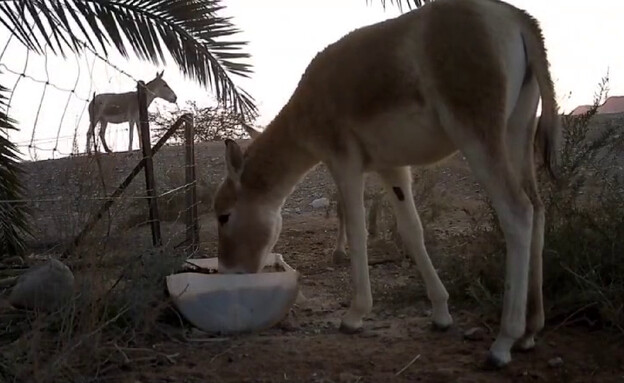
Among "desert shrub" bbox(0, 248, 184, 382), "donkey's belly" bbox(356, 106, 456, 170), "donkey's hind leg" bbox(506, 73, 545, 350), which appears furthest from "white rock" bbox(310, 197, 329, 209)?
"donkey's hind leg" bbox(506, 73, 545, 350)

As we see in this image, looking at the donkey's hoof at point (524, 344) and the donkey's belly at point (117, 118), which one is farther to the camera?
the donkey's belly at point (117, 118)

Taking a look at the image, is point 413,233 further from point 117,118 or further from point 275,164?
point 117,118

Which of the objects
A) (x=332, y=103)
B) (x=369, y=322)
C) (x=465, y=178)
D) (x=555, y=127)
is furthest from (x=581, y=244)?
(x=465, y=178)

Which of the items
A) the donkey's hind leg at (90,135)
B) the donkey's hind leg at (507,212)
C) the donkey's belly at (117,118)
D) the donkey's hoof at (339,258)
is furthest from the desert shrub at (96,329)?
the donkey's belly at (117,118)

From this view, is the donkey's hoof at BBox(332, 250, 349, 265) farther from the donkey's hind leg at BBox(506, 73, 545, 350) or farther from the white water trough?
the donkey's hind leg at BBox(506, 73, 545, 350)

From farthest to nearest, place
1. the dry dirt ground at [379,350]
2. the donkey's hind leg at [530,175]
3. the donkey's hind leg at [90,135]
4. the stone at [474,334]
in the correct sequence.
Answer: the stone at [474,334] < the donkey's hind leg at [90,135] < the donkey's hind leg at [530,175] < the dry dirt ground at [379,350]

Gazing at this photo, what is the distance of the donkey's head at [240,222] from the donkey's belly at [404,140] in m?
0.94

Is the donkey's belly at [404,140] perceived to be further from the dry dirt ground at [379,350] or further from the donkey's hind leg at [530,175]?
the dry dirt ground at [379,350]

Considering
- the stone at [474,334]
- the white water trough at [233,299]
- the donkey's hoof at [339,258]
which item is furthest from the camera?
the donkey's hoof at [339,258]

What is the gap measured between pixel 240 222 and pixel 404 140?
1.44 m

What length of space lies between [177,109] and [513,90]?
13291mm

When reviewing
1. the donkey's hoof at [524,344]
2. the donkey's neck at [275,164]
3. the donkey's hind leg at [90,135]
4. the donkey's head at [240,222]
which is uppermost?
the donkey's hind leg at [90,135]

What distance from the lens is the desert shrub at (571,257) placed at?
4.63 meters

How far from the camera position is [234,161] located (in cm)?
548
